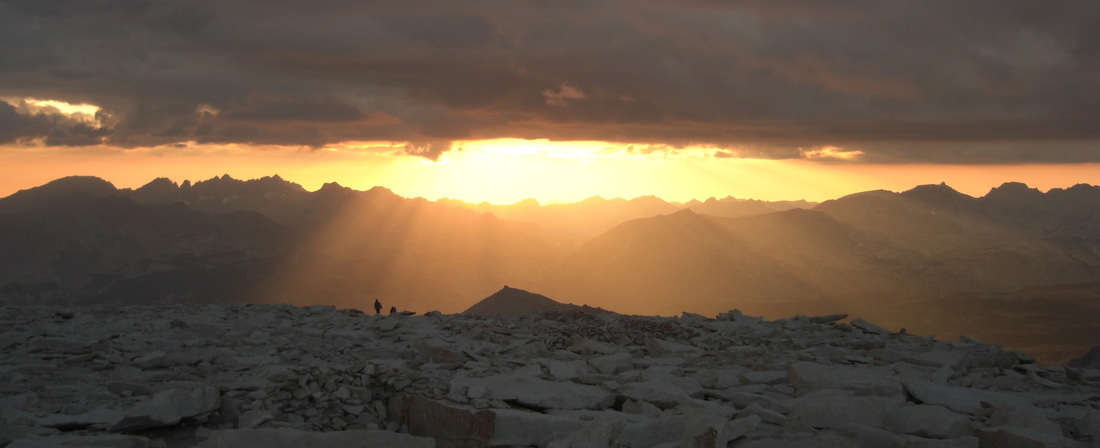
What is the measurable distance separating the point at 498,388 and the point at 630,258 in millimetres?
95277

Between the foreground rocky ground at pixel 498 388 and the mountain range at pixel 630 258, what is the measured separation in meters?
68.1

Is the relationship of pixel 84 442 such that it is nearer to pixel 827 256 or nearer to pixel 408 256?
pixel 827 256

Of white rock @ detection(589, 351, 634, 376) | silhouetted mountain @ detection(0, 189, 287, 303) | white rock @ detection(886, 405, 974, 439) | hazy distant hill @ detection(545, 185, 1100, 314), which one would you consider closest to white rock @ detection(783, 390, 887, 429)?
white rock @ detection(886, 405, 974, 439)

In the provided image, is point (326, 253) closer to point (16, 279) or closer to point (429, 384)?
point (16, 279)

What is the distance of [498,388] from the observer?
929cm

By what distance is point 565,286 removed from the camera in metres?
102

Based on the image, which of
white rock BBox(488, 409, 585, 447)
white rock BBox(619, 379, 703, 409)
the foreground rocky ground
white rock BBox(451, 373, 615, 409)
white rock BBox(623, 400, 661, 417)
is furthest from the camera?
white rock BBox(619, 379, 703, 409)

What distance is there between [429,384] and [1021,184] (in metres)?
177

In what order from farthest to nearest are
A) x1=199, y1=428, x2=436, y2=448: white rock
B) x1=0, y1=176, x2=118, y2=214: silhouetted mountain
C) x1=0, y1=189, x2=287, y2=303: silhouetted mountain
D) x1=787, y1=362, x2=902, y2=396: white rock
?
x1=0, y1=176, x2=118, y2=214: silhouetted mountain → x1=0, y1=189, x2=287, y2=303: silhouetted mountain → x1=787, y1=362, x2=902, y2=396: white rock → x1=199, y1=428, x2=436, y2=448: white rock

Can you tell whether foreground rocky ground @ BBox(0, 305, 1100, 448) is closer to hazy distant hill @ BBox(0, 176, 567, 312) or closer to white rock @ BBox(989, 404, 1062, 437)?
white rock @ BBox(989, 404, 1062, 437)

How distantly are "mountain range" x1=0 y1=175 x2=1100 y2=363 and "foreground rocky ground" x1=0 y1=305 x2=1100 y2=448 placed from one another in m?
68.1

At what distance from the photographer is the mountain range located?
3676 inches

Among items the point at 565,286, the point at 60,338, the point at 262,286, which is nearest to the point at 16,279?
the point at 262,286

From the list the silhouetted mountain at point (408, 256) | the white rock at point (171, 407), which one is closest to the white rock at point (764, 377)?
the white rock at point (171, 407)
